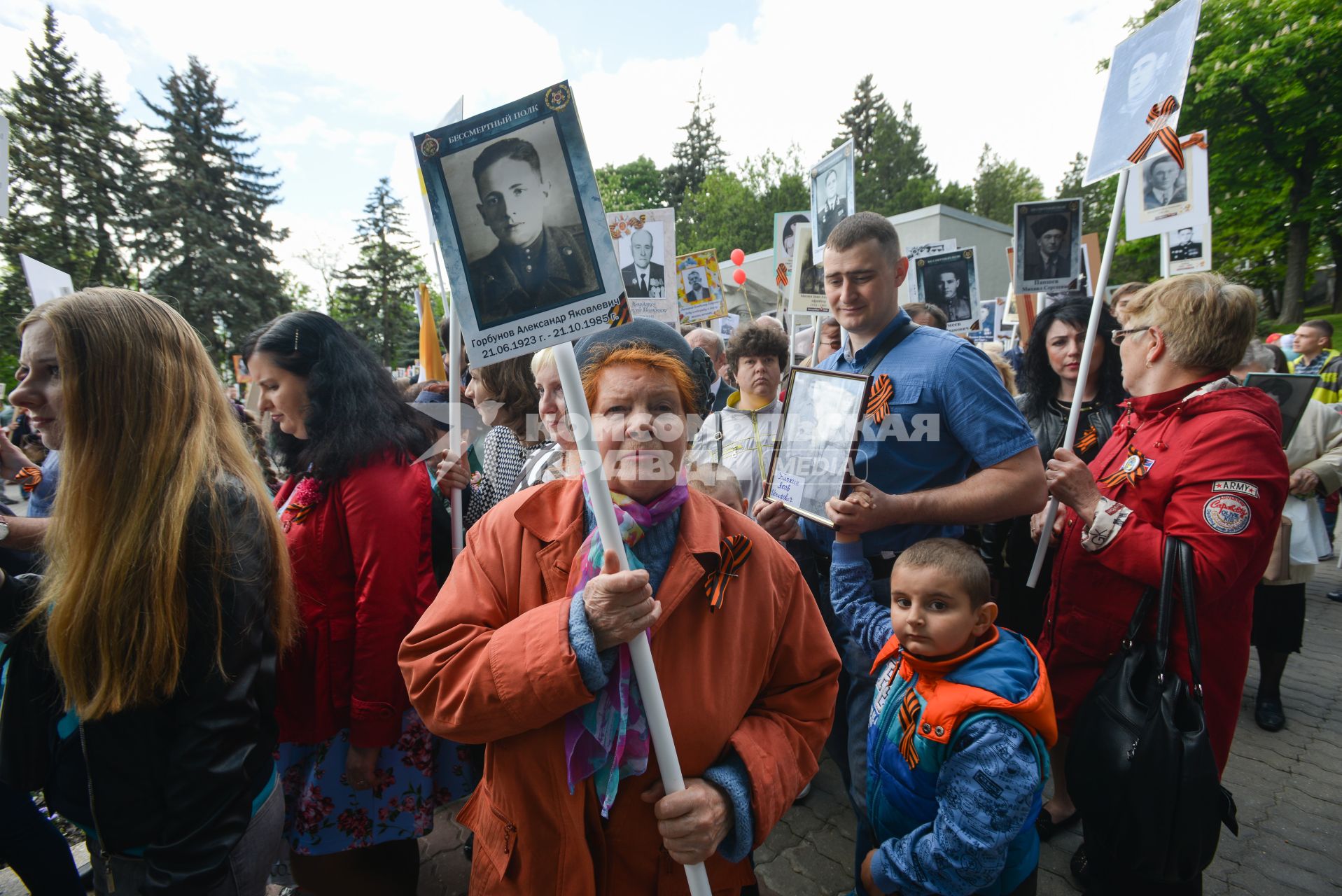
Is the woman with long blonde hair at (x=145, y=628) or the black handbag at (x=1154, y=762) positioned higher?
the woman with long blonde hair at (x=145, y=628)

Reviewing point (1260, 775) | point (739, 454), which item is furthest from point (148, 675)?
point (1260, 775)

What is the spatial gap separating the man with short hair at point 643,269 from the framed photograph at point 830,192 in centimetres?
130

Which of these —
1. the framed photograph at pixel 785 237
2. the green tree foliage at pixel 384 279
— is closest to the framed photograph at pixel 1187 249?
the framed photograph at pixel 785 237

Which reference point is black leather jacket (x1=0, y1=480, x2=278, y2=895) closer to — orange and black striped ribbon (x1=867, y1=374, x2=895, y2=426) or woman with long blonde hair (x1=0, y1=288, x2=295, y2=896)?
woman with long blonde hair (x1=0, y1=288, x2=295, y2=896)

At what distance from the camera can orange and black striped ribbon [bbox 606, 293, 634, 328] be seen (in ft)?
4.34

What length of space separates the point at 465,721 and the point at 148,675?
0.77 meters

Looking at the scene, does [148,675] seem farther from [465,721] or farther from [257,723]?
[465,721]

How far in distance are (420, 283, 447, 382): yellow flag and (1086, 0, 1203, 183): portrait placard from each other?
3113mm

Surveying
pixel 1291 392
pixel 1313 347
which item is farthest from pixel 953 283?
pixel 1313 347

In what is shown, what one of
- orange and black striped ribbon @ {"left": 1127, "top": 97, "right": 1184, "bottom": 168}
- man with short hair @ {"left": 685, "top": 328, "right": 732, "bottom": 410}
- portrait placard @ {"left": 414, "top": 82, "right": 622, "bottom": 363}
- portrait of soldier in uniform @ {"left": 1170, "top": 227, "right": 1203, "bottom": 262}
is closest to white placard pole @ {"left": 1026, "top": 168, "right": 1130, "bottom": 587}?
orange and black striped ribbon @ {"left": 1127, "top": 97, "right": 1184, "bottom": 168}

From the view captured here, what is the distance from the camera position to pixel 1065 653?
2539 mm

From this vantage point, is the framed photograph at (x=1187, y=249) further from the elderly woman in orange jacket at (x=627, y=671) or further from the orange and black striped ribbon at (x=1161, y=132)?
the elderly woman in orange jacket at (x=627, y=671)

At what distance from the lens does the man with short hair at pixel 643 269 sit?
5297 millimetres

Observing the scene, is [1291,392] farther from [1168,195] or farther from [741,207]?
[741,207]
